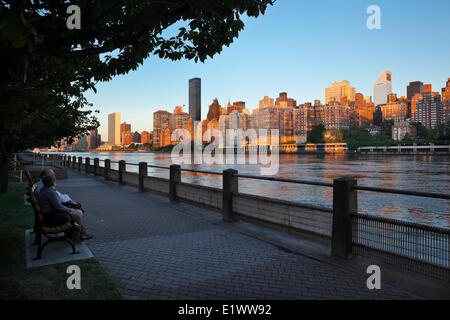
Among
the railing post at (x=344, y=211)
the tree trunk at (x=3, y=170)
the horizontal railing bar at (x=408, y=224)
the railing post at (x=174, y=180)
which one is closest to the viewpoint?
the horizontal railing bar at (x=408, y=224)

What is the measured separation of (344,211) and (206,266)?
2.65 m

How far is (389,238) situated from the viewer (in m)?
5.32

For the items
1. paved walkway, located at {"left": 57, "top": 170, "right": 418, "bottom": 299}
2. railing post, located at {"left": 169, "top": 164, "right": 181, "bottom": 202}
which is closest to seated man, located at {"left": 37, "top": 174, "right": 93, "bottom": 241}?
paved walkway, located at {"left": 57, "top": 170, "right": 418, "bottom": 299}

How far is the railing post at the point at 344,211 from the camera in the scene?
580 cm

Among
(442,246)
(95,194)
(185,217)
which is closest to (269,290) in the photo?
(442,246)

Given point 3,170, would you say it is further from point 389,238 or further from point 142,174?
point 389,238

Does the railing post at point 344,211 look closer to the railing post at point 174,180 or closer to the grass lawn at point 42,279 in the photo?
the grass lawn at point 42,279

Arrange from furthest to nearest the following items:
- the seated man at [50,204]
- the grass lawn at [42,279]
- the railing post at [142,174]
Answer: the railing post at [142,174], the seated man at [50,204], the grass lawn at [42,279]

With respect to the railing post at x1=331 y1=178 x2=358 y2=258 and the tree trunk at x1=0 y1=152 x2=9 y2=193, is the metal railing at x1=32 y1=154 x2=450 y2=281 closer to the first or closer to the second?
the railing post at x1=331 y1=178 x2=358 y2=258

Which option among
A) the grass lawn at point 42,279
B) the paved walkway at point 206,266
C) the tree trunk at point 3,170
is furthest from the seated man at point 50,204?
the tree trunk at point 3,170

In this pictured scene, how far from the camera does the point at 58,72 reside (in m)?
4.67

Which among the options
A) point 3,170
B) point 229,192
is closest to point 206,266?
point 229,192

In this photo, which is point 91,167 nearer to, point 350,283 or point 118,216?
point 118,216

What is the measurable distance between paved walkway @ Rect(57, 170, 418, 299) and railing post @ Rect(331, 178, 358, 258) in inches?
21.0
